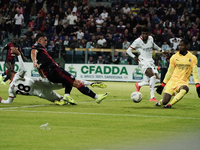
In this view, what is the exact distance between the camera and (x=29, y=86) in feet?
37.1

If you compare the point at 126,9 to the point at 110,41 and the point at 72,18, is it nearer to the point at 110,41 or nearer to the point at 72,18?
the point at 72,18

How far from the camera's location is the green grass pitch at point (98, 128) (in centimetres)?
602

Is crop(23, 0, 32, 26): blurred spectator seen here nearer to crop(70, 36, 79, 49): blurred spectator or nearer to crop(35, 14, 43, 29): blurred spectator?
crop(35, 14, 43, 29): blurred spectator

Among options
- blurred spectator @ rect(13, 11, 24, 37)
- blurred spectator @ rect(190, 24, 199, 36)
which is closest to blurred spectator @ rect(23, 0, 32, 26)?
blurred spectator @ rect(13, 11, 24, 37)

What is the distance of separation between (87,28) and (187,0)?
740 centimetres

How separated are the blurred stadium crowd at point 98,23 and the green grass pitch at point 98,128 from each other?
15242mm

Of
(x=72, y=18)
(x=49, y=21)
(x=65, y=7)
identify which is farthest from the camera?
(x=65, y=7)

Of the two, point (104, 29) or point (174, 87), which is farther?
point (104, 29)

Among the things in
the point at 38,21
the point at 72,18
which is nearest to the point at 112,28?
the point at 72,18

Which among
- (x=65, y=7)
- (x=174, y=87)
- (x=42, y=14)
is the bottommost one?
(x=174, y=87)

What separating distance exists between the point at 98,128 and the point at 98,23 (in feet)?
69.9

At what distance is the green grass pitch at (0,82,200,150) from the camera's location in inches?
237

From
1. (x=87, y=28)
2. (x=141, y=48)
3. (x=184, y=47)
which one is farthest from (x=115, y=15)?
(x=184, y=47)

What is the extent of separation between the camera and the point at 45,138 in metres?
6.45
